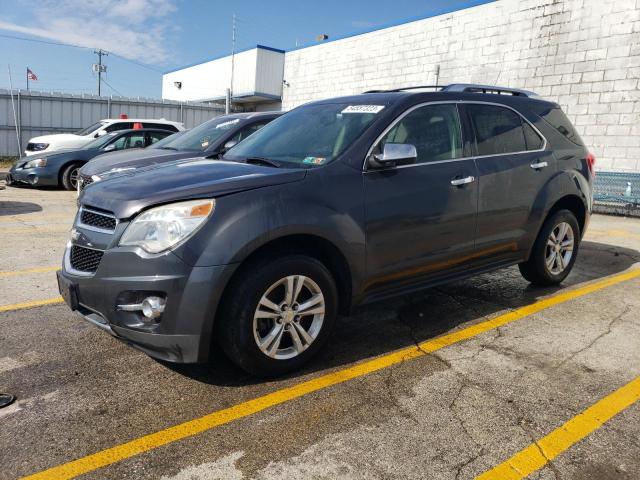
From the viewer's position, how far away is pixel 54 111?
19.7 m

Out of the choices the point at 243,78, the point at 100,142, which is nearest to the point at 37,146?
the point at 100,142

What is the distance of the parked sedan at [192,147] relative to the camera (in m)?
7.03

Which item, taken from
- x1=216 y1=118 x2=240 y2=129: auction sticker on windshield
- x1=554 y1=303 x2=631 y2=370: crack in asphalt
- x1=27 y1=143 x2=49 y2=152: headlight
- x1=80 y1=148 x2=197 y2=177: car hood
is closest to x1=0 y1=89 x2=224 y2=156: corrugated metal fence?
x1=27 y1=143 x2=49 y2=152: headlight

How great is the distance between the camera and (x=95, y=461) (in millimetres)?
2346

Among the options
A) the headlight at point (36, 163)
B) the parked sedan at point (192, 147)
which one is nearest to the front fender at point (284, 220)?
the parked sedan at point (192, 147)

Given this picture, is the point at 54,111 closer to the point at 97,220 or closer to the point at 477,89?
the point at 477,89

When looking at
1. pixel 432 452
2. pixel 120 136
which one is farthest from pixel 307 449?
pixel 120 136

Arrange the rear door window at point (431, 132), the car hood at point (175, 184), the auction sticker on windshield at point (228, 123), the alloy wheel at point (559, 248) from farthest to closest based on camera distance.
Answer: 1. the auction sticker on windshield at point (228, 123)
2. the alloy wheel at point (559, 248)
3. the rear door window at point (431, 132)
4. the car hood at point (175, 184)

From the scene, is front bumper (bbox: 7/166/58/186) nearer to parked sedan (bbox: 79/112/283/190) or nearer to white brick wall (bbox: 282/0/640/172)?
parked sedan (bbox: 79/112/283/190)

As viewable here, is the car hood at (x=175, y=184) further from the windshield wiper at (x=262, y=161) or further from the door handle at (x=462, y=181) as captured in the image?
the door handle at (x=462, y=181)

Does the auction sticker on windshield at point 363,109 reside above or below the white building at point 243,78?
below

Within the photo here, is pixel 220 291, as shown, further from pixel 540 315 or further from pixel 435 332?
pixel 540 315

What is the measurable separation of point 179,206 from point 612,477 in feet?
8.07

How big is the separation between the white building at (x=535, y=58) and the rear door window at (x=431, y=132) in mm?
10938
